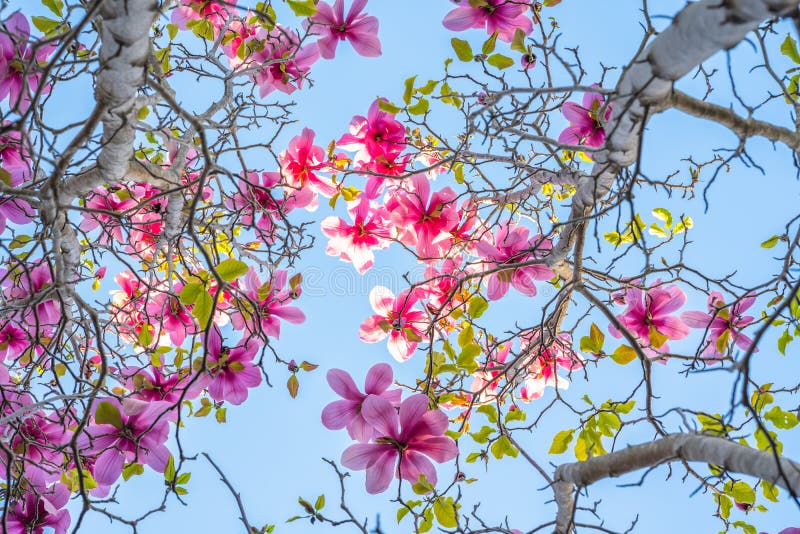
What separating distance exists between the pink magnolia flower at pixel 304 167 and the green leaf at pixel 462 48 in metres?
0.69

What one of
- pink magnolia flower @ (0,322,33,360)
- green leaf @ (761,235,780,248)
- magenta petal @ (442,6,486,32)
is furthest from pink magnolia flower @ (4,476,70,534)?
green leaf @ (761,235,780,248)

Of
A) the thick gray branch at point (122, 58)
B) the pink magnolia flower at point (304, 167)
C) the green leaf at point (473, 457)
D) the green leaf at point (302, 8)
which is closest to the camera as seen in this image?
the thick gray branch at point (122, 58)

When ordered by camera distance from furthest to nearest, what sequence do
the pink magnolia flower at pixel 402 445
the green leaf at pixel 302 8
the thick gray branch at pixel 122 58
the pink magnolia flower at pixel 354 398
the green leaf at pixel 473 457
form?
the green leaf at pixel 473 457
the pink magnolia flower at pixel 354 398
the pink magnolia flower at pixel 402 445
the green leaf at pixel 302 8
the thick gray branch at pixel 122 58

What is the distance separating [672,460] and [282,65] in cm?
159

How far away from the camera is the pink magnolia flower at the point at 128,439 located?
1162mm

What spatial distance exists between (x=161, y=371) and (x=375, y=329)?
636 millimetres

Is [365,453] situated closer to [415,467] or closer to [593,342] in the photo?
[415,467]

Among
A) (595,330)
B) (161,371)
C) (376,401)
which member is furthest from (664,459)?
(161,371)

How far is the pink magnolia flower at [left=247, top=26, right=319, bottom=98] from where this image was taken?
1708mm

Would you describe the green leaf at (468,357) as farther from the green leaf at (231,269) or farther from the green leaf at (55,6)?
the green leaf at (55,6)

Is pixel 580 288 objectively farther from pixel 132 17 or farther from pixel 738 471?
pixel 132 17

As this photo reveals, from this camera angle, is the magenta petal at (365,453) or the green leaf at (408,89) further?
the green leaf at (408,89)

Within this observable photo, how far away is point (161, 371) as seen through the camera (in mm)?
1521

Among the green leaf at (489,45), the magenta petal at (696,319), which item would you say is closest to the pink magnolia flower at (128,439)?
the green leaf at (489,45)
